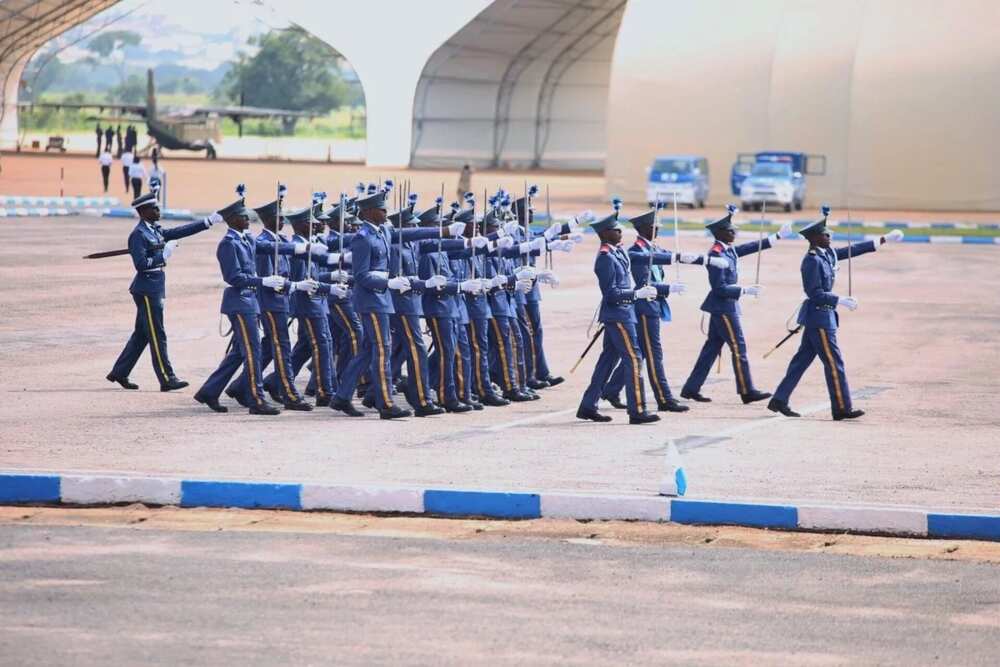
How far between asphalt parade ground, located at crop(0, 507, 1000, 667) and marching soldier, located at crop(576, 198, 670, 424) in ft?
13.7

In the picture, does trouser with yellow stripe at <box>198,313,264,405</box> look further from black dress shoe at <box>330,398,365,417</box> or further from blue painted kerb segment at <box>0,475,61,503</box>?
blue painted kerb segment at <box>0,475,61,503</box>

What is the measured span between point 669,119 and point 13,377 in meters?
43.2

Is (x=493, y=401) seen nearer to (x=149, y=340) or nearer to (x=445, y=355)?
(x=445, y=355)

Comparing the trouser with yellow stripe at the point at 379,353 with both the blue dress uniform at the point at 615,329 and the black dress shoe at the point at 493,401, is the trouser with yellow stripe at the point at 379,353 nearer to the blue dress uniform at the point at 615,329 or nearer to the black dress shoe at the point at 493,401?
the black dress shoe at the point at 493,401

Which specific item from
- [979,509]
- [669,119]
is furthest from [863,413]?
[669,119]

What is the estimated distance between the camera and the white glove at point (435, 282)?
14875 millimetres

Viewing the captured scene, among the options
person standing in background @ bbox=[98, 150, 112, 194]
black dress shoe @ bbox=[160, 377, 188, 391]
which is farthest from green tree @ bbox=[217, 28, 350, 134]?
black dress shoe @ bbox=[160, 377, 188, 391]

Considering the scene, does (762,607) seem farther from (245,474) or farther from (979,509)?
(245,474)

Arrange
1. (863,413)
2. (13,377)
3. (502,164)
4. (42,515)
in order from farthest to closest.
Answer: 1. (502,164)
2. (13,377)
3. (863,413)
4. (42,515)

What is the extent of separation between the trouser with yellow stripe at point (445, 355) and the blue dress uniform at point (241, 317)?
145 centimetres

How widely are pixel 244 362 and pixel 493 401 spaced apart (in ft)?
7.38

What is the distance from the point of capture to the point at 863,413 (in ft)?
50.1

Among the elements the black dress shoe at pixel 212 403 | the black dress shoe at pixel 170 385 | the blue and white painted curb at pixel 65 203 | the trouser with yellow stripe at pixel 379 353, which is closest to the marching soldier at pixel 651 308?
the trouser with yellow stripe at pixel 379 353

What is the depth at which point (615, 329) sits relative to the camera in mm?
14852
